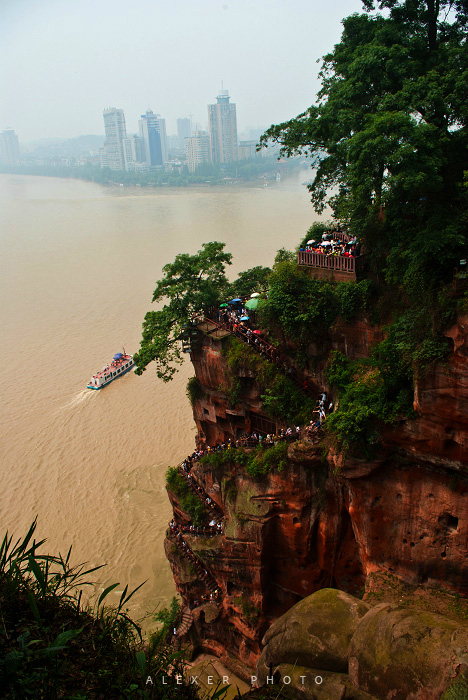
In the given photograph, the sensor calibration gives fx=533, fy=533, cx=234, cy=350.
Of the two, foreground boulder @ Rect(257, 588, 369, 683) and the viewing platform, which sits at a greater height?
the viewing platform

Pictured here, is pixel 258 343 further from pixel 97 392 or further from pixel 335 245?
pixel 97 392

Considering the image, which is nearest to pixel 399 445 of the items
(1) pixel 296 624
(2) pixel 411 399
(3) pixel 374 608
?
(2) pixel 411 399

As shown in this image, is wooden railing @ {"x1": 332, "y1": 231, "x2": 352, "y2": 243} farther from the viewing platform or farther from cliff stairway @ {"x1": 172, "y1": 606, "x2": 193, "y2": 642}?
cliff stairway @ {"x1": 172, "y1": 606, "x2": 193, "y2": 642}

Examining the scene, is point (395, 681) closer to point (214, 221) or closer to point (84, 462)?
point (84, 462)

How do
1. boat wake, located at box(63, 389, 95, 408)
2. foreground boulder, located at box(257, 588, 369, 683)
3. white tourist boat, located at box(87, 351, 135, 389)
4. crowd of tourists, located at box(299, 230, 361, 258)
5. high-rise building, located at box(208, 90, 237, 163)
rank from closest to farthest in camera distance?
foreground boulder, located at box(257, 588, 369, 683), crowd of tourists, located at box(299, 230, 361, 258), boat wake, located at box(63, 389, 95, 408), white tourist boat, located at box(87, 351, 135, 389), high-rise building, located at box(208, 90, 237, 163)

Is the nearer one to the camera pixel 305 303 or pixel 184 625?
pixel 305 303

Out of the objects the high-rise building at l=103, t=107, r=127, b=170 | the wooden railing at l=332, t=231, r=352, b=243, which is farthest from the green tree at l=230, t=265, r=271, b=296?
the high-rise building at l=103, t=107, r=127, b=170

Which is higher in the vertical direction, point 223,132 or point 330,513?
point 223,132

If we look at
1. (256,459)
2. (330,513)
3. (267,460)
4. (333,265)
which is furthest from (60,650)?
(333,265)
